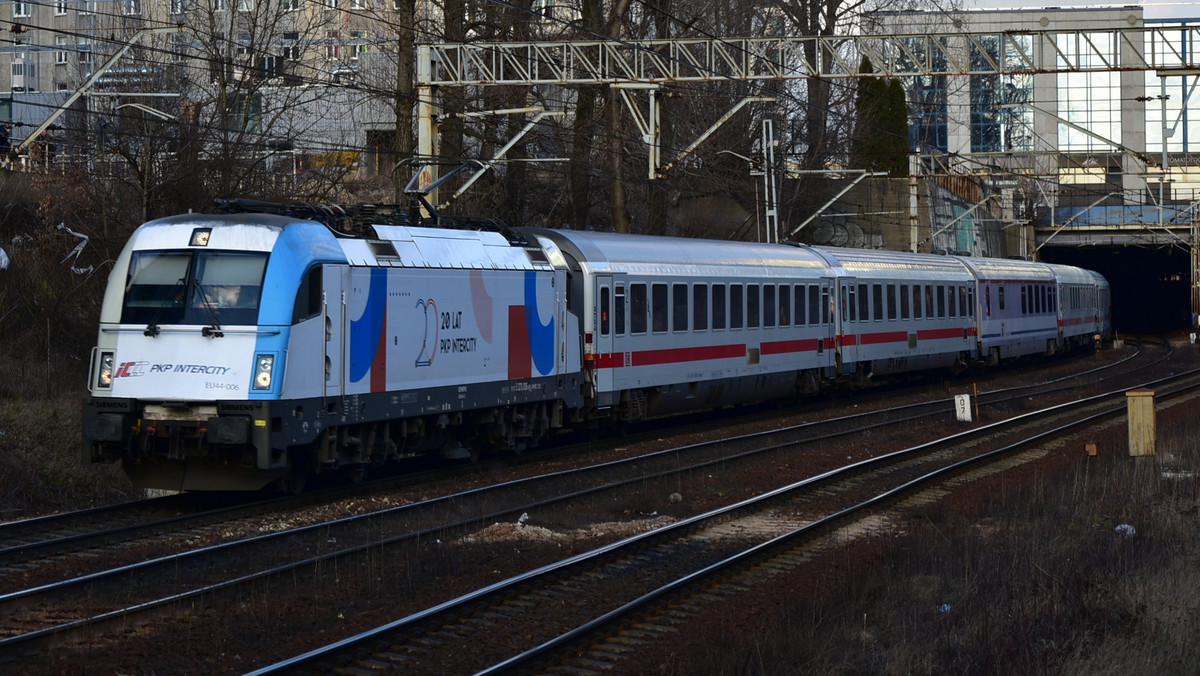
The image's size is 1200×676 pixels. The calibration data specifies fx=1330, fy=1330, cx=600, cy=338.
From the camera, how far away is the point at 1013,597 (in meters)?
9.72

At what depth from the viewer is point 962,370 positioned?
1419 inches

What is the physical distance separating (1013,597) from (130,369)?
354 inches

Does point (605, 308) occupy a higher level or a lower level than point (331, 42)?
lower

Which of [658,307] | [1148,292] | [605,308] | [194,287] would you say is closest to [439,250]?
[194,287]

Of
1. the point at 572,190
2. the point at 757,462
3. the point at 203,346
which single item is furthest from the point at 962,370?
the point at 203,346

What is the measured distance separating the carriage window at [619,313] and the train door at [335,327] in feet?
20.9

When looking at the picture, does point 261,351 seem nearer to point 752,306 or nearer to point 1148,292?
point 752,306

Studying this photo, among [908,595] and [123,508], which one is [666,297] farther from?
[908,595]

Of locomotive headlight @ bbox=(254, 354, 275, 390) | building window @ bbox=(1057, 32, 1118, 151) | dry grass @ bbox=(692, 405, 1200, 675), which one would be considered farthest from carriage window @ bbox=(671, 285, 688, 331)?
building window @ bbox=(1057, 32, 1118, 151)

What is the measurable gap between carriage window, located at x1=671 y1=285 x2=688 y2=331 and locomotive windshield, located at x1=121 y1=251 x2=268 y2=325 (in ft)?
30.4

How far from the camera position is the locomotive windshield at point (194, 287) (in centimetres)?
1364

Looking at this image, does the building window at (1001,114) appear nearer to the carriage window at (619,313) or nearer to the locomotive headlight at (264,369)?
the carriage window at (619,313)

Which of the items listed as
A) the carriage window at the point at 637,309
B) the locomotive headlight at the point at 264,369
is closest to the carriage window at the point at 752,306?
the carriage window at the point at 637,309

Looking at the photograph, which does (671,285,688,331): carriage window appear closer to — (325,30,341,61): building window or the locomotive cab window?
the locomotive cab window
